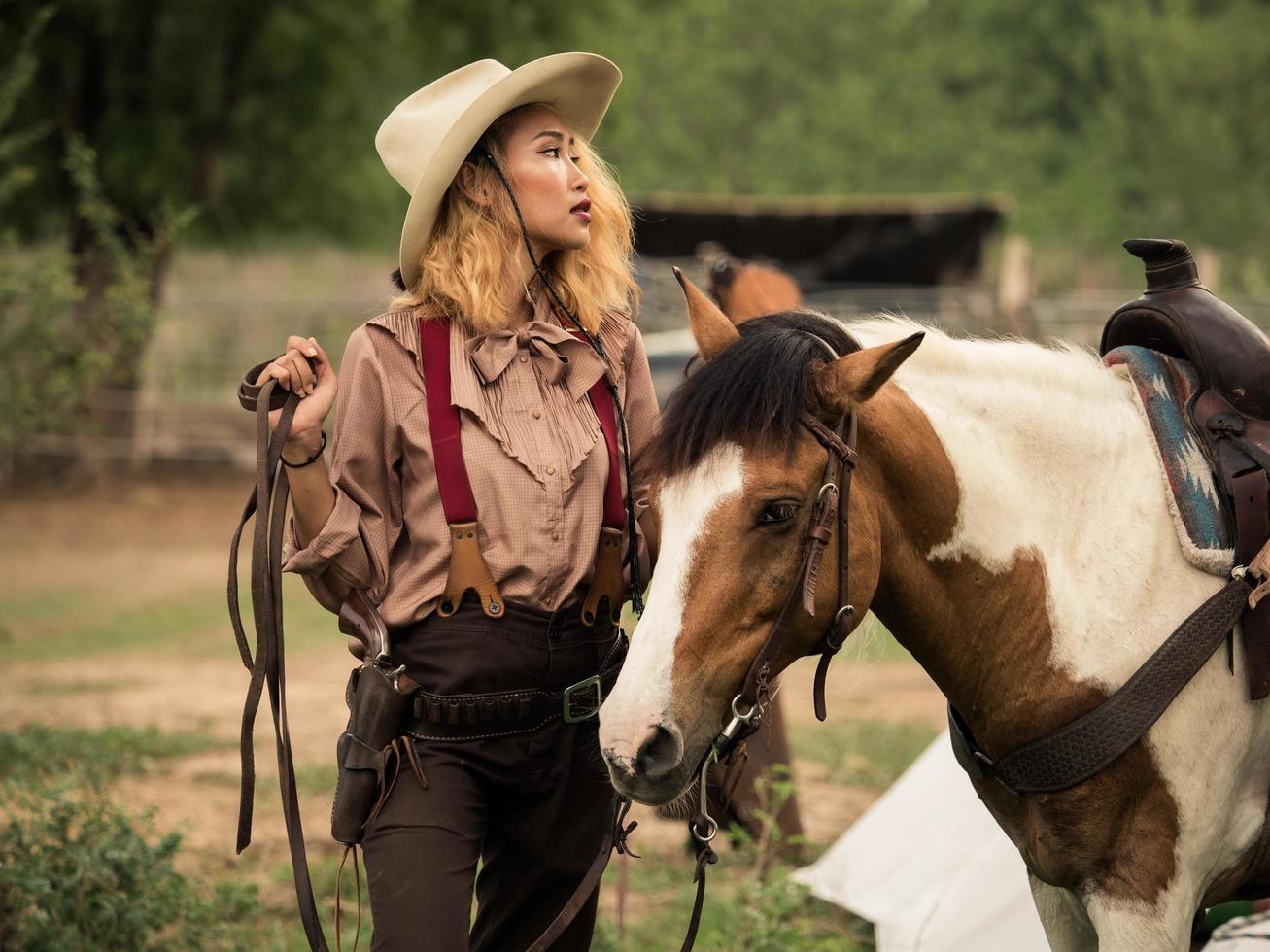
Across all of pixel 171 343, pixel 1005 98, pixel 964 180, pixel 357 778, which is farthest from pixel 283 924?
pixel 1005 98

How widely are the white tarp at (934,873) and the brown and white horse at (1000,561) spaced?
1.13 meters

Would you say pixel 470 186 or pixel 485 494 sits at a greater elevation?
pixel 470 186

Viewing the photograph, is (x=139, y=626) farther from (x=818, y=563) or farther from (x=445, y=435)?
(x=818, y=563)

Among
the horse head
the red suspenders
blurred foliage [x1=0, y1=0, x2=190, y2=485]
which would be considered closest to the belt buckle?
the red suspenders

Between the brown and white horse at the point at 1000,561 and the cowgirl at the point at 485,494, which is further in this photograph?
the cowgirl at the point at 485,494

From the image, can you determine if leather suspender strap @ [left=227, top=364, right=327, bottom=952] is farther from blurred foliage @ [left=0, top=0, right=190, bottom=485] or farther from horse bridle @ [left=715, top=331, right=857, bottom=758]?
blurred foliage @ [left=0, top=0, right=190, bottom=485]

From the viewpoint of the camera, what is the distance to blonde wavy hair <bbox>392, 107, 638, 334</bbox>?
2.41 metres

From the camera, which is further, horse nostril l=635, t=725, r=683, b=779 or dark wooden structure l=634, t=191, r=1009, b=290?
dark wooden structure l=634, t=191, r=1009, b=290

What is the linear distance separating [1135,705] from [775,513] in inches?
29.7

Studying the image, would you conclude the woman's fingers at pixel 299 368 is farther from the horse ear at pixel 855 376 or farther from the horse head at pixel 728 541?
the horse ear at pixel 855 376

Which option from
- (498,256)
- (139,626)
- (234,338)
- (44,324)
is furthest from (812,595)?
Answer: (234,338)

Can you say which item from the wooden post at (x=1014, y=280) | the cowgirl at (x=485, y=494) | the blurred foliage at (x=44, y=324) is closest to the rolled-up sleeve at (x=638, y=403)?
the cowgirl at (x=485, y=494)

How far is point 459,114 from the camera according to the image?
2482mm

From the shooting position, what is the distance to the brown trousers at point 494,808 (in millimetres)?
2223
